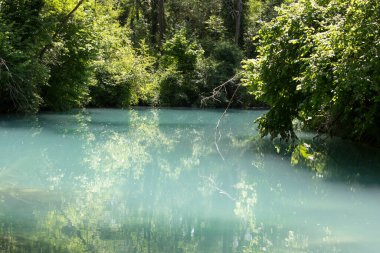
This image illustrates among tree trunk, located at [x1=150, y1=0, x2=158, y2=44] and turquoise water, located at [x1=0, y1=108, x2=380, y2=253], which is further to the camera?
tree trunk, located at [x1=150, y1=0, x2=158, y2=44]

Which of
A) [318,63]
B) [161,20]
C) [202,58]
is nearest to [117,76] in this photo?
[202,58]

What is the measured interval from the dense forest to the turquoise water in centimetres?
174

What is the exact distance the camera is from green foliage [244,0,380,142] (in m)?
11.9

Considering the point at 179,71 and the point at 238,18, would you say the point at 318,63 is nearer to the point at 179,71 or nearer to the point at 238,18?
the point at 179,71

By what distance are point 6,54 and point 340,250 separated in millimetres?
17650

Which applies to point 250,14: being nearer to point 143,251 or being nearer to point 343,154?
point 343,154

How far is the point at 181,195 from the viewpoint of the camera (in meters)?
10.2

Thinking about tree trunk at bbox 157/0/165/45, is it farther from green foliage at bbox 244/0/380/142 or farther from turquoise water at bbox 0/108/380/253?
green foliage at bbox 244/0/380/142

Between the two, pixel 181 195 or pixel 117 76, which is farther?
pixel 117 76

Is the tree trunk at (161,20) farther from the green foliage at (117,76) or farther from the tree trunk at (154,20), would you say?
the green foliage at (117,76)

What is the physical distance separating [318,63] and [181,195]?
472 cm

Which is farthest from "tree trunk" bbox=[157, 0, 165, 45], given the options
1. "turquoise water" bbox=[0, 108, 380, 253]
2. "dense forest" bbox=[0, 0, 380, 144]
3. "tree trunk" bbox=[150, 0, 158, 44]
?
"turquoise water" bbox=[0, 108, 380, 253]

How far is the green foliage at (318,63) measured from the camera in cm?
1186

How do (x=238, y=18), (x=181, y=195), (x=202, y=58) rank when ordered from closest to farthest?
(x=181, y=195) < (x=202, y=58) < (x=238, y=18)
